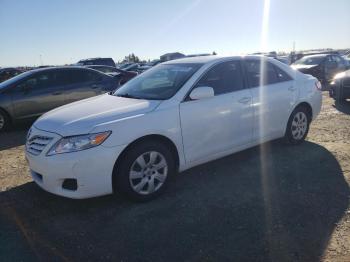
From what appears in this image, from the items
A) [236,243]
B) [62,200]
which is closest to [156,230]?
[236,243]

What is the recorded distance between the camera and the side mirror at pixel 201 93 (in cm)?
439

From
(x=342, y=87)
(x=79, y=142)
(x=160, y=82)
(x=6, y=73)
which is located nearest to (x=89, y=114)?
(x=79, y=142)

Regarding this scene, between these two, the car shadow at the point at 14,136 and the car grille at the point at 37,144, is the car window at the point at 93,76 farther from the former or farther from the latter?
the car grille at the point at 37,144

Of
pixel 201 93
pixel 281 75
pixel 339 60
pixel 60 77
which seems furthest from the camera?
pixel 339 60

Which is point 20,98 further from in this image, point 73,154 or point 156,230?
point 156,230

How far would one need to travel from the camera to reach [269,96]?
211 inches

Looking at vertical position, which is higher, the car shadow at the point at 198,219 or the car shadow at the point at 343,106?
the car shadow at the point at 198,219

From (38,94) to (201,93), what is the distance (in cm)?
578

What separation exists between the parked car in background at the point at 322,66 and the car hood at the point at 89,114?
13.4 m

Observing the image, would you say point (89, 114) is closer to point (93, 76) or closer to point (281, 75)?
point (281, 75)

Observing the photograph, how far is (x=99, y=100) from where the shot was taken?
4926 mm

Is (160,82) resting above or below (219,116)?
above

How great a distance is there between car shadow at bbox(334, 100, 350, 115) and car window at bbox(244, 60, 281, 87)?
420 centimetres

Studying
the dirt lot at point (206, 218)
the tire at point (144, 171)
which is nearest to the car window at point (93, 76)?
the dirt lot at point (206, 218)
